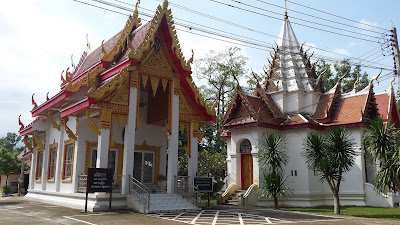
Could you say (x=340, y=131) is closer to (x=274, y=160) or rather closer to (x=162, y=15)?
(x=274, y=160)

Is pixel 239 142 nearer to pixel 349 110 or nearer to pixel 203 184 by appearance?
pixel 203 184

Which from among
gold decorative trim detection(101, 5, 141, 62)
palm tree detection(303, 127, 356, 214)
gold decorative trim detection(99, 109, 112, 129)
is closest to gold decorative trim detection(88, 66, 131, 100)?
gold decorative trim detection(99, 109, 112, 129)

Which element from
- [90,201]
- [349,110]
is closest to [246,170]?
[349,110]

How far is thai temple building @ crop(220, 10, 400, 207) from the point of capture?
1841cm

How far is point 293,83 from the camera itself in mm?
21875

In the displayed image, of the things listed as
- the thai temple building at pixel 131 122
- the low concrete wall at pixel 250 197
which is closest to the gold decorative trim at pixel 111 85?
the thai temple building at pixel 131 122

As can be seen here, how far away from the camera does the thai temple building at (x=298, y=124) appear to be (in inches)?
725

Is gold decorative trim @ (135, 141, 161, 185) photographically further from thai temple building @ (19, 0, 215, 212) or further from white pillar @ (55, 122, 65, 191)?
white pillar @ (55, 122, 65, 191)

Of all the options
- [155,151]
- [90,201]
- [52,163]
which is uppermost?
A: [155,151]

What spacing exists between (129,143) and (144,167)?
326 centimetres

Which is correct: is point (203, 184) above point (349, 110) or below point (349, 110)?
below

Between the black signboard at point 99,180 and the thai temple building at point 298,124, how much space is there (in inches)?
293

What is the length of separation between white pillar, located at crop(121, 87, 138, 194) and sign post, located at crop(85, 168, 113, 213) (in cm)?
103

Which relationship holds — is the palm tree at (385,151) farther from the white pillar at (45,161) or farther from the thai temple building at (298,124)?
the white pillar at (45,161)
